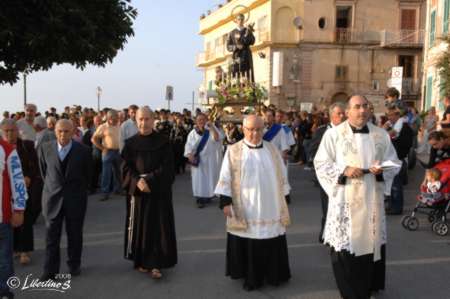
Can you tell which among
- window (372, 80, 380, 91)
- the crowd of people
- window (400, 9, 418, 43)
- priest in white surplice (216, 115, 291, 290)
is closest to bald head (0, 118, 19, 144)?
the crowd of people

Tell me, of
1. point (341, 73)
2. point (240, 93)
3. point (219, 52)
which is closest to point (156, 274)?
point (240, 93)

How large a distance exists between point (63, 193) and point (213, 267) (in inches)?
77.6

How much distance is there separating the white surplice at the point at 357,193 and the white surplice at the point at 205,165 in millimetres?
5668

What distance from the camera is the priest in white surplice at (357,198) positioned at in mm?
4801

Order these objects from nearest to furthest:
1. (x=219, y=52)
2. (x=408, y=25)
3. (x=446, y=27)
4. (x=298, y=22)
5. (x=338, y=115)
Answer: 1. (x=338, y=115)
2. (x=446, y=27)
3. (x=298, y=22)
4. (x=408, y=25)
5. (x=219, y=52)

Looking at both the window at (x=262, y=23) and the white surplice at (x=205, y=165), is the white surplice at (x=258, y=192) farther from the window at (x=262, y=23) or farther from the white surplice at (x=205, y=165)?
the window at (x=262, y=23)

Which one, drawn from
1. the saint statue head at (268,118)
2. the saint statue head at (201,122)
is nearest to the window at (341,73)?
the saint statue head at (268,118)

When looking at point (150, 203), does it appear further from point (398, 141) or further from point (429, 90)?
point (429, 90)

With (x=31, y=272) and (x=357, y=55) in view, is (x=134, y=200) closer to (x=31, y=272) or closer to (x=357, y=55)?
(x=31, y=272)

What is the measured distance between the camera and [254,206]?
209 inches

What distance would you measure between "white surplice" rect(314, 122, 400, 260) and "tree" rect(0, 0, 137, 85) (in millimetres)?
7261

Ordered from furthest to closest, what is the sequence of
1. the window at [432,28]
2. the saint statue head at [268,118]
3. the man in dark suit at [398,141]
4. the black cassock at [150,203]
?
the window at [432,28] → the saint statue head at [268,118] → the man in dark suit at [398,141] → the black cassock at [150,203]

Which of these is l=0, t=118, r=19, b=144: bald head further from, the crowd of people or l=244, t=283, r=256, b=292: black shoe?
l=244, t=283, r=256, b=292: black shoe

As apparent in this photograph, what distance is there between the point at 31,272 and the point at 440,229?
18.9 feet
